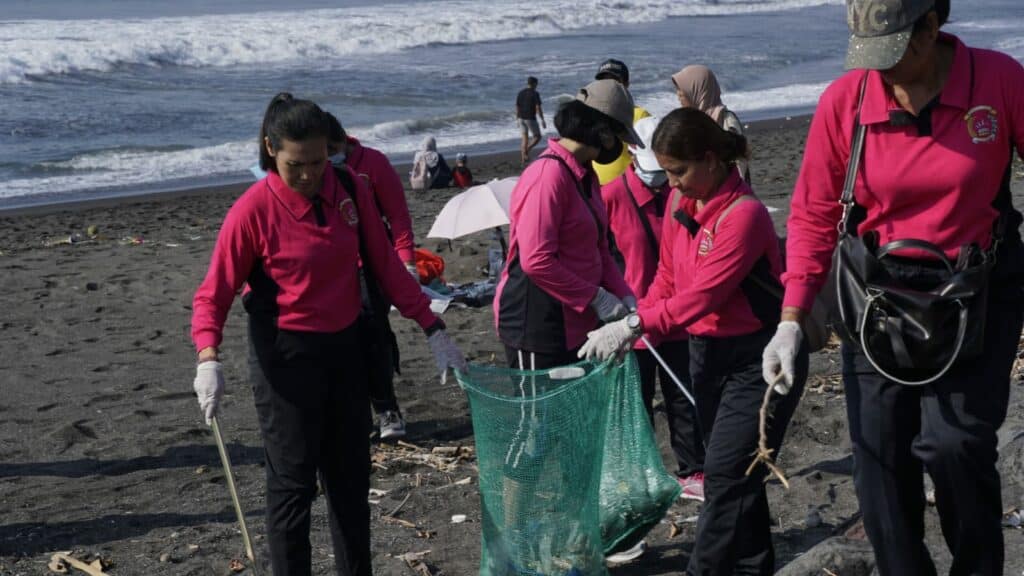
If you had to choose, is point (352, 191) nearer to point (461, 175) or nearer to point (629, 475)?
point (629, 475)

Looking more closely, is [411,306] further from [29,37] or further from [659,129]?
[29,37]

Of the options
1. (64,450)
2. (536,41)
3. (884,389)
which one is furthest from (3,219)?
(536,41)

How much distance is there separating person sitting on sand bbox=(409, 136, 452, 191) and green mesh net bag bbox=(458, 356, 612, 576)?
36.3 feet

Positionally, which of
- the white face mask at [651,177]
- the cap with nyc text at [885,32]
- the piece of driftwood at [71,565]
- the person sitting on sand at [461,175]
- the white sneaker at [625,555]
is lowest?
the person sitting on sand at [461,175]

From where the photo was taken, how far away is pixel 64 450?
6.39 meters

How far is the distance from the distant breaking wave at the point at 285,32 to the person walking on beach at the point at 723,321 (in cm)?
2669

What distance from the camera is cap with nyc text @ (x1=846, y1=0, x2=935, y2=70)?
2932 mm

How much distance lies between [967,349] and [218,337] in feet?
7.44

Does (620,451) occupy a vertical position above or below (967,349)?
below

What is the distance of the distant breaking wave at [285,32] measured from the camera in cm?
3103

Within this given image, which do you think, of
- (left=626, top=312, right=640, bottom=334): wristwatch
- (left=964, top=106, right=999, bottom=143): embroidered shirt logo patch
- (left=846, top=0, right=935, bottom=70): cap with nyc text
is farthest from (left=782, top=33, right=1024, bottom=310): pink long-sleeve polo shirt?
(left=626, top=312, right=640, bottom=334): wristwatch

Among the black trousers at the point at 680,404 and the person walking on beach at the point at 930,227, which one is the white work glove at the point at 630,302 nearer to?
the black trousers at the point at 680,404

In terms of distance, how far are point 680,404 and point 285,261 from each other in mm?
2149

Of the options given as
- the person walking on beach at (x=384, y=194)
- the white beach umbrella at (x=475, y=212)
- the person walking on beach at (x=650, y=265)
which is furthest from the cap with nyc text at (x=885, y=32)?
the white beach umbrella at (x=475, y=212)
